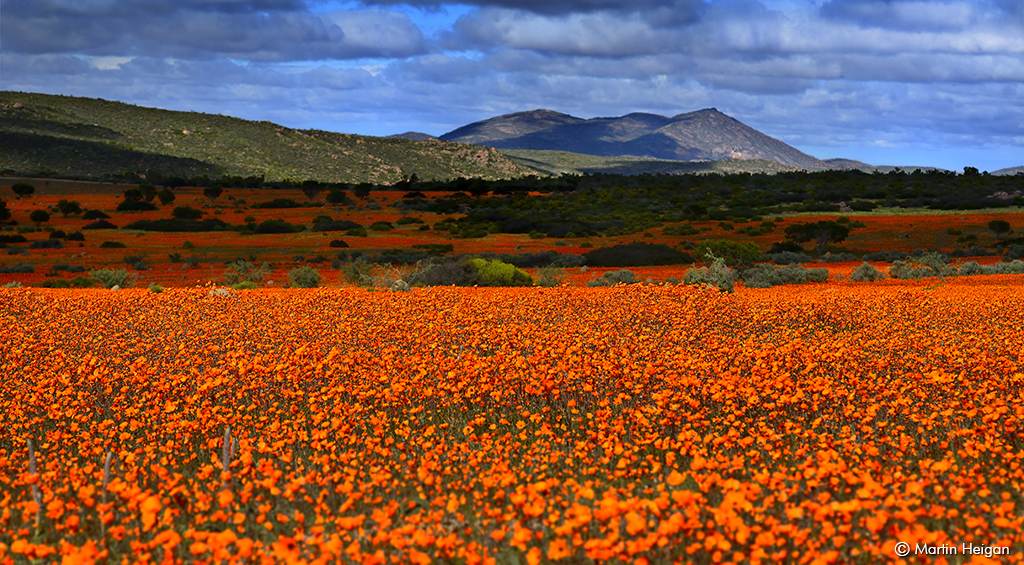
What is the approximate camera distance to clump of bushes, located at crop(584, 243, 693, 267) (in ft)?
157

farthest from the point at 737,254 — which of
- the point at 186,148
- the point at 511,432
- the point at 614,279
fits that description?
the point at 186,148

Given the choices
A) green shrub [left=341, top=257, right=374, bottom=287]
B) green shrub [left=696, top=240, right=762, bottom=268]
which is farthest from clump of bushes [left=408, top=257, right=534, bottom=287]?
green shrub [left=696, top=240, right=762, bottom=268]

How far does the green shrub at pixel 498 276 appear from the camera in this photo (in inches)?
1331

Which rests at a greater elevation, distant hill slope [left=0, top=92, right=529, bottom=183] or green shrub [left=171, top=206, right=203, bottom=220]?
distant hill slope [left=0, top=92, right=529, bottom=183]

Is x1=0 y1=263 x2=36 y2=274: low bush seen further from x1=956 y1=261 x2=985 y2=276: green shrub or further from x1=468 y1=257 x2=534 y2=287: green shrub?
x1=956 y1=261 x2=985 y2=276: green shrub

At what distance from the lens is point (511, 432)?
11.5 m

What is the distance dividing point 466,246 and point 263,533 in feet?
164

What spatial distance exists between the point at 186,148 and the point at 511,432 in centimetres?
13920

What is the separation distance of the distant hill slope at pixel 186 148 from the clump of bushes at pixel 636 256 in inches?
3304

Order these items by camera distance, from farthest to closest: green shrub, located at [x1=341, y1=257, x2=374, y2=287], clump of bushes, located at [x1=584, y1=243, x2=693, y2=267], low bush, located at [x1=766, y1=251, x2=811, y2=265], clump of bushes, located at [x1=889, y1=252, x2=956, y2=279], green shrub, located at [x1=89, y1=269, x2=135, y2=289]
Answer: low bush, located at [x1=766, y1=251, x2=811, y2=265] → clump of bushes, located at [x1=584, y1=243, x2=693, y2=267] → clump of bushes, located at [x1=889, y1=252, x2=956, y2=279] → green shrub, located at [x1=89, y1=269, x2=135, y2=289] → green shrub, located at [x1=341, y1=257, x2=374, y2=287]

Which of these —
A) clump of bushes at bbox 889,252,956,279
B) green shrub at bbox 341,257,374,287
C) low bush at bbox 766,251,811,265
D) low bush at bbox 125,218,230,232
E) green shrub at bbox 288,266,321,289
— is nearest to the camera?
green shrub at bbox 341,257,374,287

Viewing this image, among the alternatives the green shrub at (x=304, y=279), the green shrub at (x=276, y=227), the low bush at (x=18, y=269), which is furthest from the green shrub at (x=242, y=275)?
the green shrub at (x=276, y=227)

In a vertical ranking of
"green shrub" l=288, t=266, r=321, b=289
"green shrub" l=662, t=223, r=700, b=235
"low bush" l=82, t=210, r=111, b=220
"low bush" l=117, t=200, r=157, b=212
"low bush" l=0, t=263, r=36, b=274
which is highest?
"green shrub" l=662, t=223, r=700, b=235

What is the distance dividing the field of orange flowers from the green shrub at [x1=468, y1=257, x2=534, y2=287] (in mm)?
12065
